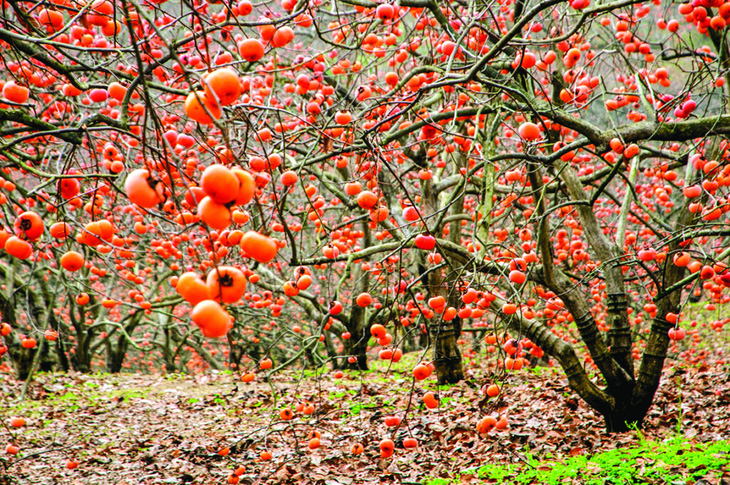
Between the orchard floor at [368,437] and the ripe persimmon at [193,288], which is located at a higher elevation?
the ripe persimmon at [193,288]

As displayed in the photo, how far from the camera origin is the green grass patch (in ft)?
11.1

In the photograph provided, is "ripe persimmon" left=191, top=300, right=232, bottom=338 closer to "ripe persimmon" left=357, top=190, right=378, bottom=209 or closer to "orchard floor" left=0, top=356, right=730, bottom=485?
"ripe persimmon" left=357, top=190, right=378, bottom=209

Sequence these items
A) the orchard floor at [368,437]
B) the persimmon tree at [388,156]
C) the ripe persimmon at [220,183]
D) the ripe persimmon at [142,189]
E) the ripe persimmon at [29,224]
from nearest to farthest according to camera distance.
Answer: the ripe persimmon at [220,183] < the ripe persimmon at [142,189] < the persimmon tree at [388,156] < the ripe persimmon at [29,224] < the orchard floor at [368,437]

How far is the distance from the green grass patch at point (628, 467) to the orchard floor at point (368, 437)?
1cm

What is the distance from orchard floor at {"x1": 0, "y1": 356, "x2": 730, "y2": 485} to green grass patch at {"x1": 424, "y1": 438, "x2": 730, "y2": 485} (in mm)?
12

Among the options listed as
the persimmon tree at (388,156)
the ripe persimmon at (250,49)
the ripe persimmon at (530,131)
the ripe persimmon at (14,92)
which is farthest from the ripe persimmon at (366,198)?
the ripe persimmon at (14,92)

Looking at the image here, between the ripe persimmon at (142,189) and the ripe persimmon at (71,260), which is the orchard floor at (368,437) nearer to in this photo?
the ripe persimmon at (71,260)

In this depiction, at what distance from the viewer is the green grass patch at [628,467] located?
3389 millimetres

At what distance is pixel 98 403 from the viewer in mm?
8008

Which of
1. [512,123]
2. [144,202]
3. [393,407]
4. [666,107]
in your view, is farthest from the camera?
[512,123]

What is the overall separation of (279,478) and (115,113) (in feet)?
12.6

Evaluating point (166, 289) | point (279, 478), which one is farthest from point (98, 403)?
point (166, 289)

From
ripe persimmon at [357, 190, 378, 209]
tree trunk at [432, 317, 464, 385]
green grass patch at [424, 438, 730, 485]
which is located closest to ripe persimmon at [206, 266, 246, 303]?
ripe persimmon at [357, 190, 378, 209]

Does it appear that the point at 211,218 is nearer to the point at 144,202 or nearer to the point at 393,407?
the point at 144,202
